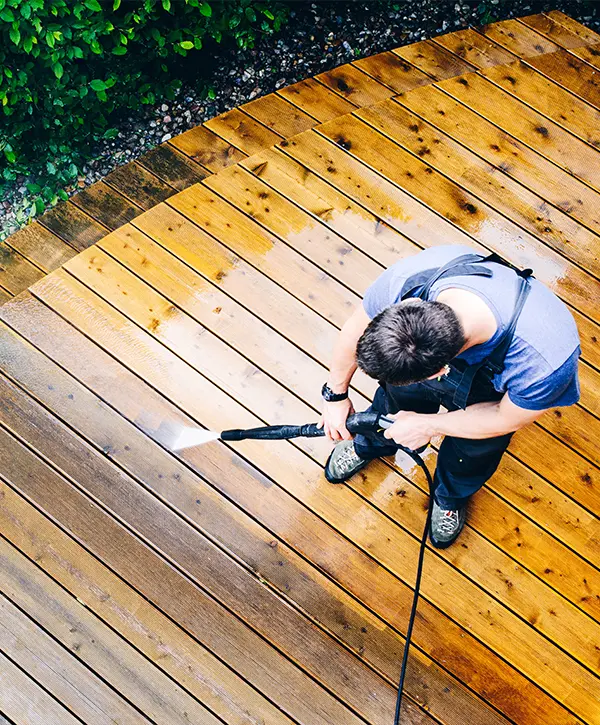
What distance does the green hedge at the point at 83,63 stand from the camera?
288cm

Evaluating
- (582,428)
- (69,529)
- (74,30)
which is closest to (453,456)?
(582,428)

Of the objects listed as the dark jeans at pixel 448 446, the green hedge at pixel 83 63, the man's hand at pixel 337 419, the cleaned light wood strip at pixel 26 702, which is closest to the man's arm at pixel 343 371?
the man's hand at pixel 337 419

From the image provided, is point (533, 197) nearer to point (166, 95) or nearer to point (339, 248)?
point (339, 248)

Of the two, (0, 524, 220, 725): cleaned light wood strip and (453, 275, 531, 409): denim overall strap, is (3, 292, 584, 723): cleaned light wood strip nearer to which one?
(0, 524, 220, 725): cleaned light wood strip

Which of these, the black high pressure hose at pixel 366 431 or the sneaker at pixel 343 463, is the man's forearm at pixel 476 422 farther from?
the sneaker at pixel 343 463

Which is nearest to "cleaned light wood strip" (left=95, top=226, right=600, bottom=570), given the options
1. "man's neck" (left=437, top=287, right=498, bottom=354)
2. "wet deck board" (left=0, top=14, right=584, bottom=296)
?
"wet deck board" (left=0, top=14, right=584, bottom=296)

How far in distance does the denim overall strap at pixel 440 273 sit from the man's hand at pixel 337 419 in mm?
555

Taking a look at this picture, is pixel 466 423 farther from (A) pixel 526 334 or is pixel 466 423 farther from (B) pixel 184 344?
(B) pixel 184 344

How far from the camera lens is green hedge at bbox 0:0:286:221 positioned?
2.88m

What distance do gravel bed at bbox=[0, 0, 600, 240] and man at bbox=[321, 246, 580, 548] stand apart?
225 centimetres

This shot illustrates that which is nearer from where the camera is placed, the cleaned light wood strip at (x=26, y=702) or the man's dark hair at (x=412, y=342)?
Result: the man's dark hair at (x=412, y=342)

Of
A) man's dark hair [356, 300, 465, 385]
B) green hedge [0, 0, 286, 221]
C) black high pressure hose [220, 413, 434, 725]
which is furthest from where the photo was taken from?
green hedge [0, 0, 286, 221]

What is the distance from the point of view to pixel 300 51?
3666 millimetres

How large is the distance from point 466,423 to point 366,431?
34cm
